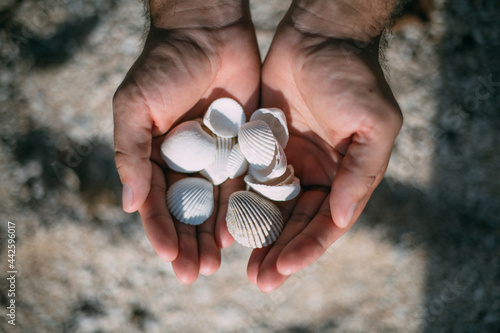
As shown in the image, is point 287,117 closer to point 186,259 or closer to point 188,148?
point 188,148

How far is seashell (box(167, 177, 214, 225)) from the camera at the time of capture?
2311 millimetres

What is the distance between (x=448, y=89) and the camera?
319 cm

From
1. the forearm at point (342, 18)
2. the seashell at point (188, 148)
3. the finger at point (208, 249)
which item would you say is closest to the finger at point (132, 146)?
the seashell at point (188, 148)

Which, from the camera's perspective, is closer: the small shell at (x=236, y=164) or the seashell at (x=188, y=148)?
the seashell at (x=188, y=148)

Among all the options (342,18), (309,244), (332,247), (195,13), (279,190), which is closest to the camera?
(309,244)

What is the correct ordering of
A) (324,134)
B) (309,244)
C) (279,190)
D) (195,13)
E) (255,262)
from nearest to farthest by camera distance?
(309,244) < (255,262) < (279,190) < (324,134) < (195,13)

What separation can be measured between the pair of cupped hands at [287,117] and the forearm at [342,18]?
0.22 feet

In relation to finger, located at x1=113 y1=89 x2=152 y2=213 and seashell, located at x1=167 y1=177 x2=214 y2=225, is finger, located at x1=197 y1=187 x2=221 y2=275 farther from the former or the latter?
finger, located at x1=113 y1=89 x2=152 y2=213

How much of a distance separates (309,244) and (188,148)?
0.96 m

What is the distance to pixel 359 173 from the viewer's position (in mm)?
2061

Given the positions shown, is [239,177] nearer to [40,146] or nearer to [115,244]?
[115,244]

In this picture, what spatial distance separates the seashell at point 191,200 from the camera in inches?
91.0

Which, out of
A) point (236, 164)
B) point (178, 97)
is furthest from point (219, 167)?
point (178, 97)

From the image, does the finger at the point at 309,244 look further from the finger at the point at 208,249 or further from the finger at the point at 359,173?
the finger at the point at 208,249
